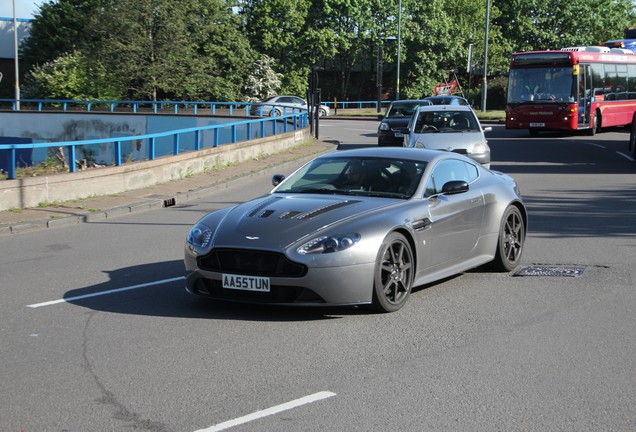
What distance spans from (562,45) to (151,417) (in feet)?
240

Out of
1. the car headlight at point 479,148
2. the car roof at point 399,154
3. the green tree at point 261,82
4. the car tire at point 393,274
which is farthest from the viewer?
the green tree at point 261,82

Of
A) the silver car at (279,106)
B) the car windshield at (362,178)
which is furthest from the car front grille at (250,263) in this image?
the silver car at (279,106)

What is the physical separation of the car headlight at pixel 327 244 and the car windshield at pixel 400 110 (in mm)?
22326

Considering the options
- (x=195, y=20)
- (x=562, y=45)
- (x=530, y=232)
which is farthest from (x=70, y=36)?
(x=530, y=232)

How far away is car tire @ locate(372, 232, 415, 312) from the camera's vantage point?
760 centimetres

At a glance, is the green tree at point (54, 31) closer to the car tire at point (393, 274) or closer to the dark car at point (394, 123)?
the dark car at point (394, 123)

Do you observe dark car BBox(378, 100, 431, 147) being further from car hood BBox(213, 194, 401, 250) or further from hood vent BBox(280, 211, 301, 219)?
hood vent BBox(280, 211, 301, 219)

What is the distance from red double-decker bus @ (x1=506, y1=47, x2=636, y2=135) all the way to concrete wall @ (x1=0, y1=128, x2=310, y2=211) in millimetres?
12750

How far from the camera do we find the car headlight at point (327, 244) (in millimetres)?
7367

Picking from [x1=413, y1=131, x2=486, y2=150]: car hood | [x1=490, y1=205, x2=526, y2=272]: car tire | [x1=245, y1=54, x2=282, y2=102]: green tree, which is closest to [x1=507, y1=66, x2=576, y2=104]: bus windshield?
[x1=413, y1=131, x2=486, y2=150]: car hood

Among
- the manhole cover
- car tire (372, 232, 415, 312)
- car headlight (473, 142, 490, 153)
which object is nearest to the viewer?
car tire (372, 232, 415, 312)

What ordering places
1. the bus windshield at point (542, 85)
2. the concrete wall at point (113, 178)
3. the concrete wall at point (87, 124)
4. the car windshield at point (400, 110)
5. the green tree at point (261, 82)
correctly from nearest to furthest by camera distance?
the concrete wall at point (113, 178) < the car windshield at point (400, 110) < the bus windshield at point (542, 85) < the concrete wall at point (87, 124) < the green tree at point (261, 82)

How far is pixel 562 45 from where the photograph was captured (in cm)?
7388

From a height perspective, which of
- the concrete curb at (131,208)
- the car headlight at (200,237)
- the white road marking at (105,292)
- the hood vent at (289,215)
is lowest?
the concrete curb at (131,208)
